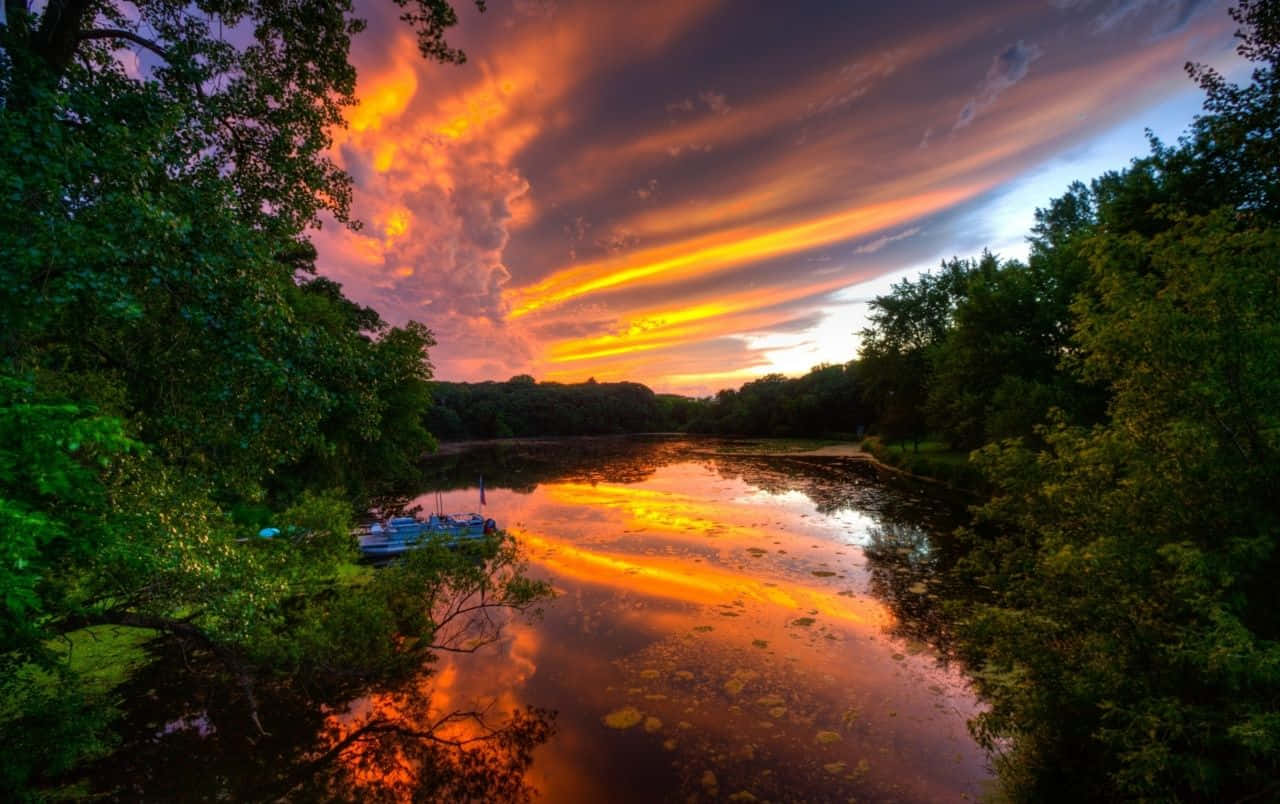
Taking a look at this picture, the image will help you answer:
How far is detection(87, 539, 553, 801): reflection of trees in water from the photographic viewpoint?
848 centimetres

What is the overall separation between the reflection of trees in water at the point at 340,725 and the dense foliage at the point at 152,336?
713 mm

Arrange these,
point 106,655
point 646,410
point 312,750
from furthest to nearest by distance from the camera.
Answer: point 646,410, point 106,655, point 312,750

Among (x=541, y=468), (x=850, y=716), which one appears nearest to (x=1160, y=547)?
(x=850, y=716)

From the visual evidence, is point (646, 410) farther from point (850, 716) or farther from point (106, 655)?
point (850, 716)

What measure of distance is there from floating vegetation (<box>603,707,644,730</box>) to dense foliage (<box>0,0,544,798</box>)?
5.58 metres

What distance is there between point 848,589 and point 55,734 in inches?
748

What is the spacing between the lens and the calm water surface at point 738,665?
866 centimetres

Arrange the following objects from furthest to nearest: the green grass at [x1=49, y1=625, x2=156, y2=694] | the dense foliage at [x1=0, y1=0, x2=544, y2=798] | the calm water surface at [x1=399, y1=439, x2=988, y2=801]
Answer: the green grass at [x1=49, y1=625, x2=156, y2=694] < the calm water surface at [x1=399, y1=439, x2=988, y2=801] < the dense foliage at [x1=0, y1=0, x2=544, y2=798]

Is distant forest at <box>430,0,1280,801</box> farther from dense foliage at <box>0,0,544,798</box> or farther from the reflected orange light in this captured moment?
dense foliage at <box>0,0,544,798</box>

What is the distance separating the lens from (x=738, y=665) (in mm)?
12125

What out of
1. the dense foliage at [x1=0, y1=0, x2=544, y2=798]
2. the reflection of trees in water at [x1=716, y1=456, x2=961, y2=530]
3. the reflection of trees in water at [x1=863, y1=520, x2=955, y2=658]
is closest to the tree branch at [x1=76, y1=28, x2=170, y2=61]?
the dense foliage at [x1=0, y1=0, x2=544, y2=798]

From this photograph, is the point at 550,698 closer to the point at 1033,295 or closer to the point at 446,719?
the point at 446,719

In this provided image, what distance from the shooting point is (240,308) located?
5672mm

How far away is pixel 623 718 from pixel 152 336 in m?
10.7
